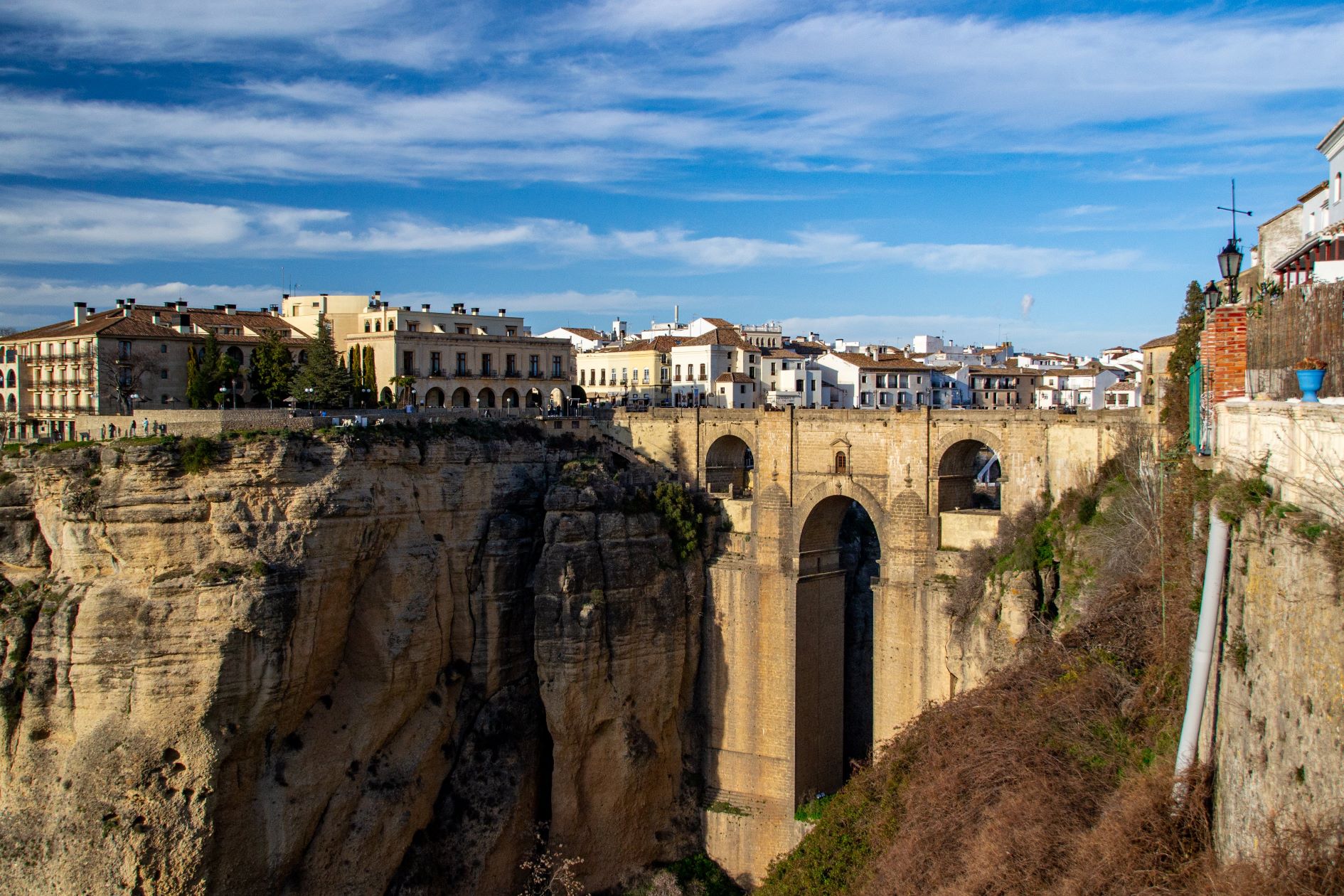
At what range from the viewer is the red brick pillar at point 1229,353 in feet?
47.8

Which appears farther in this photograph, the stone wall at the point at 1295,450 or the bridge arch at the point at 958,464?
the bridge arch at the point at 958,464

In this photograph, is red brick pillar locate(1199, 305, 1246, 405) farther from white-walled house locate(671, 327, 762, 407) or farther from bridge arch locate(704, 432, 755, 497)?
white-walled house locate(671, 327, 762, 407)

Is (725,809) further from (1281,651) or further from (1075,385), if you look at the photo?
(1281,651)

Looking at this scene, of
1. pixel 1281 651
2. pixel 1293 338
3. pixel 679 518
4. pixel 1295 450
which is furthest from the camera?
pixel 679 518

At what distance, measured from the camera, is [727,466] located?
129 ft

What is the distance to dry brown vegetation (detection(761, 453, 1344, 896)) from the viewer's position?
11.7 m

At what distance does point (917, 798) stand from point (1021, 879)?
18.2 ft

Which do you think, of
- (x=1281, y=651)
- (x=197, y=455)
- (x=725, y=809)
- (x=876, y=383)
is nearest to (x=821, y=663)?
(x=725, y=809)

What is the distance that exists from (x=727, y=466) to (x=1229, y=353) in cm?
2534

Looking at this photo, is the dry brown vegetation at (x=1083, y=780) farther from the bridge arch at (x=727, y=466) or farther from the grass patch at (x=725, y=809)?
the bridge arch at (x=727, y=466)

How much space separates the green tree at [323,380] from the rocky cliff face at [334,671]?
22.8ft

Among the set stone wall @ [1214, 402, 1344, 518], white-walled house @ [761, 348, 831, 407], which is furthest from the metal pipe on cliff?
white-walled house @ [761, 348, 831, 407]

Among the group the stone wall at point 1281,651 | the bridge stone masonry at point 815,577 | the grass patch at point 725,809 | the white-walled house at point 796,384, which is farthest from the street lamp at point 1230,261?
the white-walled house at point 796,384

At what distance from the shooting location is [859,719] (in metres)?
39.4
